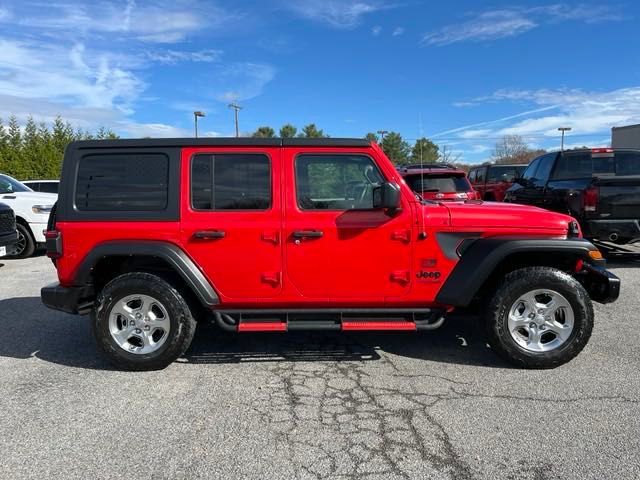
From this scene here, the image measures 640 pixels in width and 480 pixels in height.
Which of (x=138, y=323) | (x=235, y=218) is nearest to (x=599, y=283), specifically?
(x=235, y=218)

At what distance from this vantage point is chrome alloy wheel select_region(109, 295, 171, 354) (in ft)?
12.5

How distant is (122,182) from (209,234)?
879mm

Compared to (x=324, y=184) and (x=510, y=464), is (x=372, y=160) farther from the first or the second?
(x=510, y=464)

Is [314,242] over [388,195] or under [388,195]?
under

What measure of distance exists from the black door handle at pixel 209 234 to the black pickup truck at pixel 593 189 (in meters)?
5.78

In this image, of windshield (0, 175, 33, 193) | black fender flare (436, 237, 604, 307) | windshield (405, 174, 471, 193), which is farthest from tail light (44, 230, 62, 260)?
windshield (0, 175, 33, 193)

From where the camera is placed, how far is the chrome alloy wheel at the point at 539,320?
3758 mm

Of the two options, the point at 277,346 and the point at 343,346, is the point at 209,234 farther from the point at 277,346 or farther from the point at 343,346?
the point at 343,346

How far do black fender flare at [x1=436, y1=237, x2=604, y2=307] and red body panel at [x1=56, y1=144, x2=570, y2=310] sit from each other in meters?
0.09

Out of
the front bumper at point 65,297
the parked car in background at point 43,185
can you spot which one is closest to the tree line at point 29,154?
the parked car in background at point 43,185

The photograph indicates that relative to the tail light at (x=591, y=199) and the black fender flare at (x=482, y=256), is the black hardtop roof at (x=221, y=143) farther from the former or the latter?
the tail light at (x=591, y=199)

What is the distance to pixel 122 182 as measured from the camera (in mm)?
3840

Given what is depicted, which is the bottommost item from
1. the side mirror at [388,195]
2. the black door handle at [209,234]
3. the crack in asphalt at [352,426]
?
the crack in asphalt at [352,426]

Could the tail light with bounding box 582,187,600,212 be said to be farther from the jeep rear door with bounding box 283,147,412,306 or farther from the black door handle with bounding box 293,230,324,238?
the black door handle with bounding box 293,230,324,238
